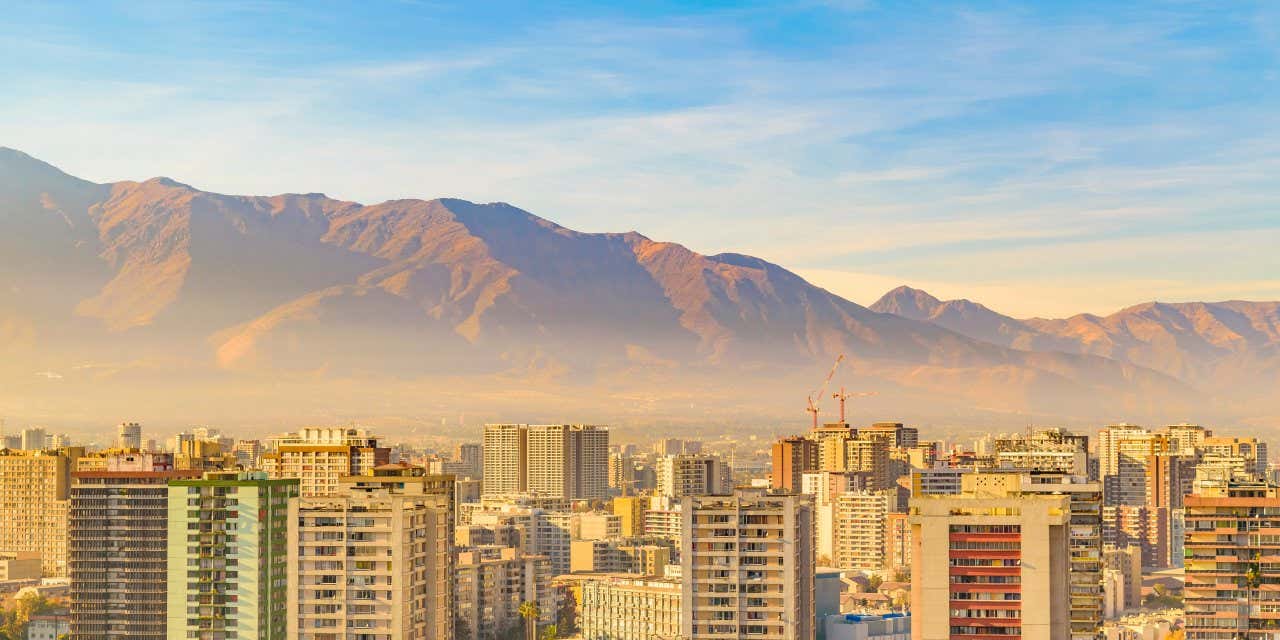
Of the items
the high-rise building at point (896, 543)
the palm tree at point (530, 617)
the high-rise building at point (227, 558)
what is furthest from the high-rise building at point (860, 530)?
the high-rise building at point (227, 558)

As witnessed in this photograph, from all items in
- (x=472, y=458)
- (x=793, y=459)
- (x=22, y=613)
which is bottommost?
(x=22, y=613)

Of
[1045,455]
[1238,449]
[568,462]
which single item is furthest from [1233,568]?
[568,462]

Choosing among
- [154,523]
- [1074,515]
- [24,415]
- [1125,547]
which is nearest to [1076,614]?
[1074,515]

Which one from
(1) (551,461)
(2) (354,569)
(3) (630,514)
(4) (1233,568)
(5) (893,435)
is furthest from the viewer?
(1) (551,461)

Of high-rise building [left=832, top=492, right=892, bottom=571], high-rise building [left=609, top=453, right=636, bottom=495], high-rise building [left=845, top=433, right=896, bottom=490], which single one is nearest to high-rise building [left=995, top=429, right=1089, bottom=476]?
high-rise building [left=832, top=492, right=892, bottom=571]

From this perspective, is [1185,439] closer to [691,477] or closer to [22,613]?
[691,477]

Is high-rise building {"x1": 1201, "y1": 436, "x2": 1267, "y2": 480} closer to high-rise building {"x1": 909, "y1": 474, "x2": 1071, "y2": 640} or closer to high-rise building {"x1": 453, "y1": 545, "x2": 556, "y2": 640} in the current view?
high-rise building {"x1": 453, "y1": 545, "x2": 556, "y2": 640}
